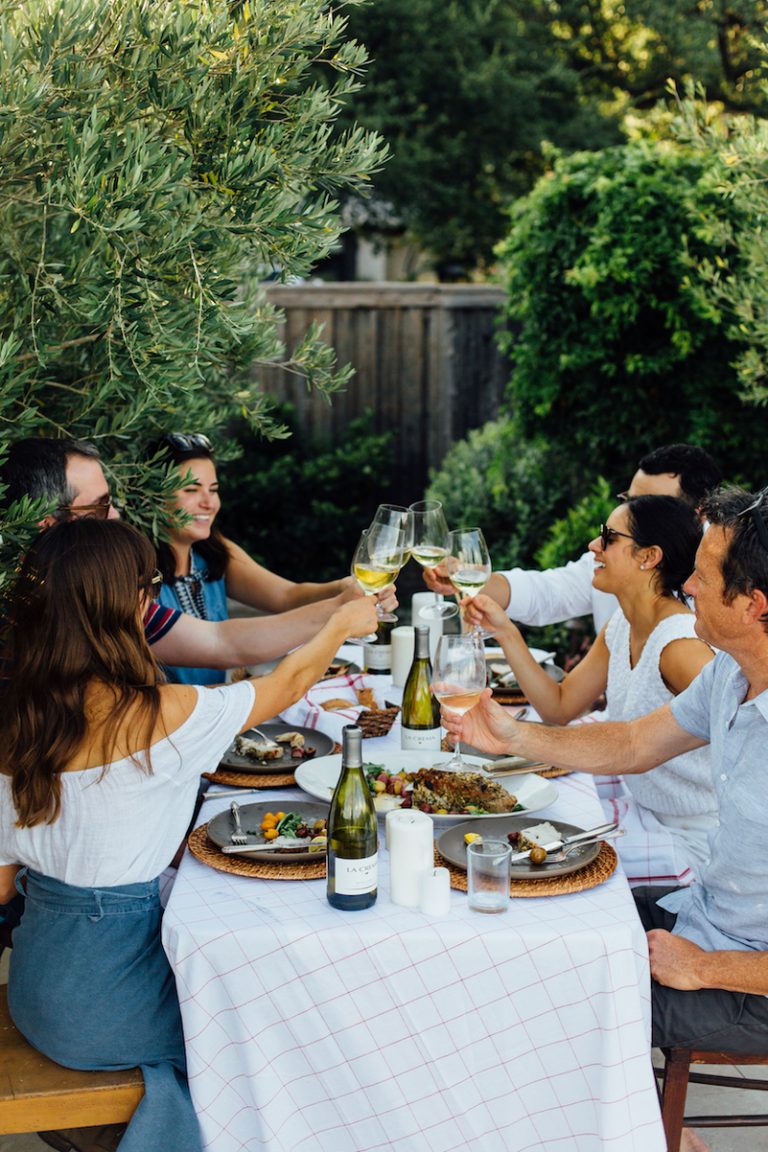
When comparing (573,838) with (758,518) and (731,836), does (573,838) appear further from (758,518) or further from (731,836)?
(758,518)

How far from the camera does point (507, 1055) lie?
222cm

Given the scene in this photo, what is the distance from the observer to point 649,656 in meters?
3.21

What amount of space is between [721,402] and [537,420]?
3.36 feet

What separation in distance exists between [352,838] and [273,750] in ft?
2.33

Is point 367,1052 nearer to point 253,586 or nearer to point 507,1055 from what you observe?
point 507,1055

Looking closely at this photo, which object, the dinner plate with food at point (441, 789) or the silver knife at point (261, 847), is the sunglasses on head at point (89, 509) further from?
the silver knife at point (261, 847)

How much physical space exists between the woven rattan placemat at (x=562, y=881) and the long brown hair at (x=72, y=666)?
2.25ft

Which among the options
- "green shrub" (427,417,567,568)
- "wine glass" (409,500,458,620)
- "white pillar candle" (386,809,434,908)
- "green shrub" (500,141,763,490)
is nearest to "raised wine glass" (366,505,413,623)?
"wine glass" (409,500,458,620)

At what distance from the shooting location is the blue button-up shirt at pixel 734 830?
246cm

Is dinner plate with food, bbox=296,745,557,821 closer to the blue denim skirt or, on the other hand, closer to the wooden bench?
the blue denim skirt

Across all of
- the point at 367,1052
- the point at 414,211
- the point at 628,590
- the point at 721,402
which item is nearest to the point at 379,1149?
the point at 367,1052

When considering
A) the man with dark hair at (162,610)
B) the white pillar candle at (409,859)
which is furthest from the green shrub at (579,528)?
the white pillar candle at (409,859)

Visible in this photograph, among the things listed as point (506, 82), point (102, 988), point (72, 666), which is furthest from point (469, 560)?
point (506, 82)

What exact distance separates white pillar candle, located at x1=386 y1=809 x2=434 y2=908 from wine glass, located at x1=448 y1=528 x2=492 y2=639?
3.66 feet
